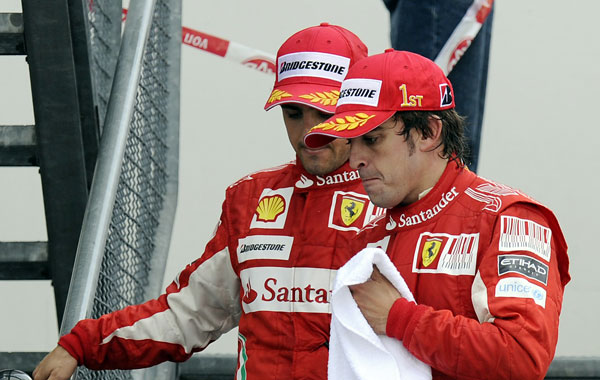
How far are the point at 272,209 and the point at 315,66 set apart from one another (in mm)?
342

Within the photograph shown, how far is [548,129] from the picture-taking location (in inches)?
181

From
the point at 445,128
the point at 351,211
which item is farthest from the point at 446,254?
the point at 351,211

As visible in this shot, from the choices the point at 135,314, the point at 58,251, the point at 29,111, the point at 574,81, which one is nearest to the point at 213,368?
the point at 58,251

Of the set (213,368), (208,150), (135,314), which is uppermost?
(208,150)

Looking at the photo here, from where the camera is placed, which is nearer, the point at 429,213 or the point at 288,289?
the point at 429,213

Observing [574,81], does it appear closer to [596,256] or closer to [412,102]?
[596,256]

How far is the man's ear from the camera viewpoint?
226 centimetres

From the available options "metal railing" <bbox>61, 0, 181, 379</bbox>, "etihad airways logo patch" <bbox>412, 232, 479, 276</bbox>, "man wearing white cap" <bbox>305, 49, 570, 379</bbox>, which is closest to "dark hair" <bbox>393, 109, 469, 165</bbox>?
"man wearing white cap" <bbox>305, 49, 570, 379</bbox>

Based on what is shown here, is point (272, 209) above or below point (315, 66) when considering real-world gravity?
below

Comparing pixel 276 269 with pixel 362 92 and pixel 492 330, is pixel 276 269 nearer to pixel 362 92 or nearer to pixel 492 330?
pixel 362 92

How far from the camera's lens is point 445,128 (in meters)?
2.28

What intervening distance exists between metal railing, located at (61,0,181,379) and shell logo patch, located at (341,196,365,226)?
1.95 ft

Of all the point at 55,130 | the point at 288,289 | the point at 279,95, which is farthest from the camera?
the point at 55,130

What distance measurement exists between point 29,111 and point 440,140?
2745mm
